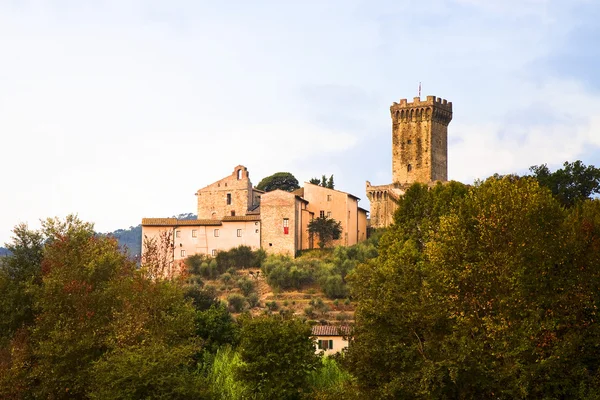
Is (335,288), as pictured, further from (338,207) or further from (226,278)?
(338,207)

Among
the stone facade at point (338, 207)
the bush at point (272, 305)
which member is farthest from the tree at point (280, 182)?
the bush at point (272, 305)

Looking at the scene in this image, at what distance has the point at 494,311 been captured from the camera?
32.1m

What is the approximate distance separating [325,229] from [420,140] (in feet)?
61.4

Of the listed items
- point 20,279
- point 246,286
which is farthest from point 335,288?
point 20,279

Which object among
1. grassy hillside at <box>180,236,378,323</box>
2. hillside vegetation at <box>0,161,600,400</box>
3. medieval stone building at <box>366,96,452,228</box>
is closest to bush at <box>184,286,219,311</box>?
grassy hillside at <box>180,236,378,323</box>

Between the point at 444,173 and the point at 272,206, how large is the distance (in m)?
22.6

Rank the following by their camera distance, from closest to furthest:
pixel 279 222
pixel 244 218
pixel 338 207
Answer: pixel 279 222, pixel 244 218, pixel 338 207

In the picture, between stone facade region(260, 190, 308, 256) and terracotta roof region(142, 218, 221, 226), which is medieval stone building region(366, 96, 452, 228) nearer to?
stone facade region(260, 190, 308, 256)

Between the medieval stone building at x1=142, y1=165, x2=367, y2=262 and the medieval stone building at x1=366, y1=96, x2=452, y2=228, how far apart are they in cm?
1057

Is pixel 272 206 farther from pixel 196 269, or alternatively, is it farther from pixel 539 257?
pixel 539 257

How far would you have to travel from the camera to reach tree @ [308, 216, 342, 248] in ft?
277

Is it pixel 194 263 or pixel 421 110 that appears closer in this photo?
pixel 194 263

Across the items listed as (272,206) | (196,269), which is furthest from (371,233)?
(196,269)

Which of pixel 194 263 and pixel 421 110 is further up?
pixel 421 110
